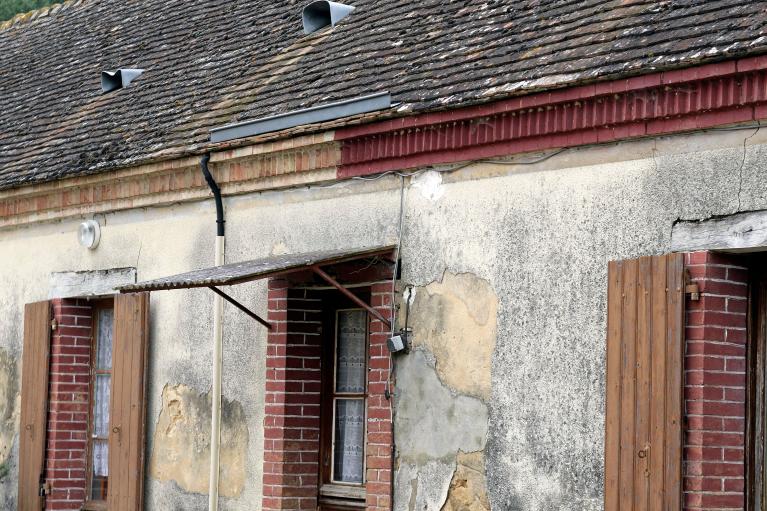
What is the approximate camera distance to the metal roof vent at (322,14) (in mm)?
10617

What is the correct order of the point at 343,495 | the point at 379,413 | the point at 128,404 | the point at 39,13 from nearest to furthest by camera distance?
the point at 379,413, the point at 343,495, the point at 128,404, the point at 39,13

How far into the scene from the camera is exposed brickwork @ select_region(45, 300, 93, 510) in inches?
446

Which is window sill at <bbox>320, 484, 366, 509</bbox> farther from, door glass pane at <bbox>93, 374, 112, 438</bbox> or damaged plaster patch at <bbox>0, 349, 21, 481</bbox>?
damaged plaster patch at <bbox>0, 349, 21, 481</bbox>

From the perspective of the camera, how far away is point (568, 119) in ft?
24.2

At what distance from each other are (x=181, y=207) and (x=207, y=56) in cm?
190

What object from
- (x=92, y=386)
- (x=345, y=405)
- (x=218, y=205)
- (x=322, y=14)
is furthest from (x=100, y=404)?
(x=322, y=14)

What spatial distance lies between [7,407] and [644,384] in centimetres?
696

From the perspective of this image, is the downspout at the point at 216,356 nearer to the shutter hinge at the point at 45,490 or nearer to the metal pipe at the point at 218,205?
the metal pipe at the point at 218,205

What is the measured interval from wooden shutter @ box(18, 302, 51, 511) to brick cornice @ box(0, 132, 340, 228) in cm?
88

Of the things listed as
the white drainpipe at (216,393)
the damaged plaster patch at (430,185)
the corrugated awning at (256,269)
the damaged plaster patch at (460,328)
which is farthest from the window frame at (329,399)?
the damaged plaster patch at (430,185)

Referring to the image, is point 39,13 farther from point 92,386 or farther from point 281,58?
point 281,58

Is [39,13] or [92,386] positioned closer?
[92,386]

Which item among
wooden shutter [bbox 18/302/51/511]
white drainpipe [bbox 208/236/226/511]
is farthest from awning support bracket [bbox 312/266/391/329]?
wooden shutter [bbox 18/302/51/511]

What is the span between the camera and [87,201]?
11.2 m
